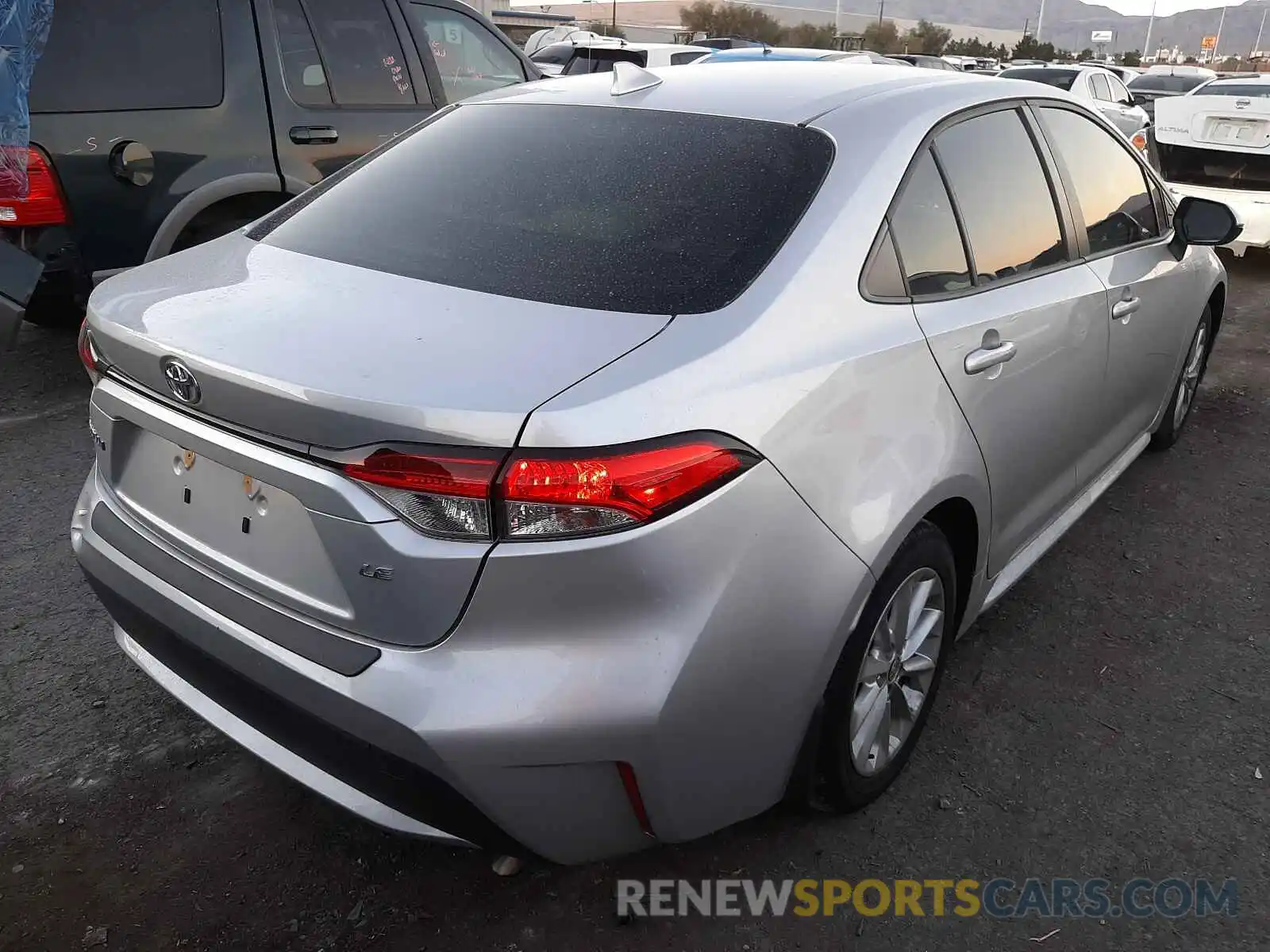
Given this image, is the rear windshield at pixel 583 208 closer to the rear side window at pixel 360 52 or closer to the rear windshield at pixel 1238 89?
the rear side window at pixel 360 52

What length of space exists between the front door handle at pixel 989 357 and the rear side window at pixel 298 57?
3.89 m

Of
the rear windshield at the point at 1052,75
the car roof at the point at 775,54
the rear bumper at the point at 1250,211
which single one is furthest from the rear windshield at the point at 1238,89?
the rear windshield at the point at 1052,75

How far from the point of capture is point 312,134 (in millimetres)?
5051

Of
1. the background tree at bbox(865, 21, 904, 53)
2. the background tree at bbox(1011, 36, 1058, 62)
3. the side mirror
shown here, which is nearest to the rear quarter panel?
the side mirror

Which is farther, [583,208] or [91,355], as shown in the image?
[583,208]

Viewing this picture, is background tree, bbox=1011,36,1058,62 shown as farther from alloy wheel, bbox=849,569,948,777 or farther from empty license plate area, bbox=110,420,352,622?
empty license plate area, bbox=110,420,352,622

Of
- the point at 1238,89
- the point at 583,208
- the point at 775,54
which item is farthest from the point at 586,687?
the point at 775,54

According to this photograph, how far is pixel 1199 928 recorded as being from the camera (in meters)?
2.17

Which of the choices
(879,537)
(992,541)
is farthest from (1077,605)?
(879,537)

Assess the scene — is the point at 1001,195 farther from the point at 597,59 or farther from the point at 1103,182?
the point at 597,59

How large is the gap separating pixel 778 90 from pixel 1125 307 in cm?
146

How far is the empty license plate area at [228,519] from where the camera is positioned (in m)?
1.76

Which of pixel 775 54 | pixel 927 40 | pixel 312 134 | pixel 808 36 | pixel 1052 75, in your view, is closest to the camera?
pixel 312 134

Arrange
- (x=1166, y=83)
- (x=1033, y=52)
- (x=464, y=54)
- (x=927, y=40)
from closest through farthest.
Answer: (x=464, y=54), (x=1166, y=83), (x=1033, y=52), (x=927, y=40)
